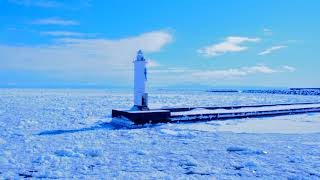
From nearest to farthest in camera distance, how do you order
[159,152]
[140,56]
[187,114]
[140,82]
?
[159,152] < [140,82] < [140,56] < [187,114]

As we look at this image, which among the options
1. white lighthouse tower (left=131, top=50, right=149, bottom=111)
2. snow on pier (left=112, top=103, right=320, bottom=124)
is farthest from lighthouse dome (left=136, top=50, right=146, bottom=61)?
snow on pier (left=112, top=103, right=320, bottom=124)

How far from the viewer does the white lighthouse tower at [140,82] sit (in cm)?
1420

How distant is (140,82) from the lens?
47.5ft

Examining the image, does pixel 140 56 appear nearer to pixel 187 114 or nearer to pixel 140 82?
pixel 140 82

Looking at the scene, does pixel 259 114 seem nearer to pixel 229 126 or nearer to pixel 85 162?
pixel 229 126

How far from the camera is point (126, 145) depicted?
9148 mm

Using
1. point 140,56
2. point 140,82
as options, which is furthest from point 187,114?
point 140,56

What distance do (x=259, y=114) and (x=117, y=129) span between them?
296 inches

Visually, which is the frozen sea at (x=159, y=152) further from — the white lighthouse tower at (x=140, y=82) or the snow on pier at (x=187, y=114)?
the white lighthouse tower at (x=140, y=82)

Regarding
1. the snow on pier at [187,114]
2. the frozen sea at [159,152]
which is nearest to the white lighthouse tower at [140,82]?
the snow on pier at [187,114]

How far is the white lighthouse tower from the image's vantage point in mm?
14195

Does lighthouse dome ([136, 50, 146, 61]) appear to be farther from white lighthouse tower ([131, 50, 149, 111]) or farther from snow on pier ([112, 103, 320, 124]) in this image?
snow on pier ([112, 103, 320, 124])

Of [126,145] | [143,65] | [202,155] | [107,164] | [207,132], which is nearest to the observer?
[107,164]

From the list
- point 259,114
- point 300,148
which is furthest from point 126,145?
point 259,114
